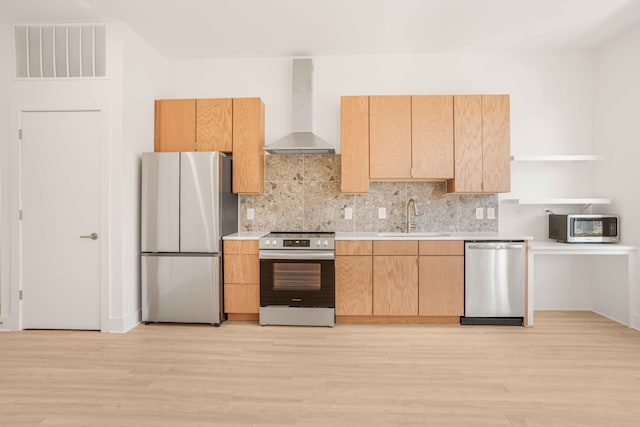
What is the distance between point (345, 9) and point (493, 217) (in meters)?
2.83

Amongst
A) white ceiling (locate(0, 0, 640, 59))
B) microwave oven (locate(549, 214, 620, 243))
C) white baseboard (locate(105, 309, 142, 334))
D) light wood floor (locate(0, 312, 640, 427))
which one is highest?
white ceiling (locate(0, 0, 640, 59))

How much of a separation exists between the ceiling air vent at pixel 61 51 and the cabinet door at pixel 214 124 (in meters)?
0.99

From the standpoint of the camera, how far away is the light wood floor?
87.3 inches

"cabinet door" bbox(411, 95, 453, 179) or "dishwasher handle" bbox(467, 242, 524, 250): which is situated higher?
Answer: "cabinet door" bbox(411, 95, 453, 179)

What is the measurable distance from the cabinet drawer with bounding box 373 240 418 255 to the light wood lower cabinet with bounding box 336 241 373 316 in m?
0.08

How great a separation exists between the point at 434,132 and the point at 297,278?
2146mm

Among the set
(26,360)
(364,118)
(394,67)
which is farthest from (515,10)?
(26,360)

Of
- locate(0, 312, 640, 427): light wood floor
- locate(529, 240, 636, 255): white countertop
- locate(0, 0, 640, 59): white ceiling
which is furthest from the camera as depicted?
locate(529, 240, 636, 255): white countertop

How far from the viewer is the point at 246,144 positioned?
4.25 metres

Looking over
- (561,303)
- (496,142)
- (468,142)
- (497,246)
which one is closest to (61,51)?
(468,142)

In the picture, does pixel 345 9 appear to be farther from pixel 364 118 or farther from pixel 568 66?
pixel 568 66

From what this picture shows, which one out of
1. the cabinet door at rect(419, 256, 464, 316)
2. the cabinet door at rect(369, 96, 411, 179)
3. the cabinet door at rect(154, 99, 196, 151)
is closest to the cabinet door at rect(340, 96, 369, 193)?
the cabinet door at rect(369, 96, 411, 179)

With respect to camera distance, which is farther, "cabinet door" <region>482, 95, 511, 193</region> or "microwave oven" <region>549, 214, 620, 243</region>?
"cabinet door" <region>482, 95, 511, 193</region>

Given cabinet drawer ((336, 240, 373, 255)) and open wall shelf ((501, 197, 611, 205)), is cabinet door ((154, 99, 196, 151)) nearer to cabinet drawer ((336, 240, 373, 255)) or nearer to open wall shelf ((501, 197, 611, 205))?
cabinet drawer ((336, 240, 373, 255))
